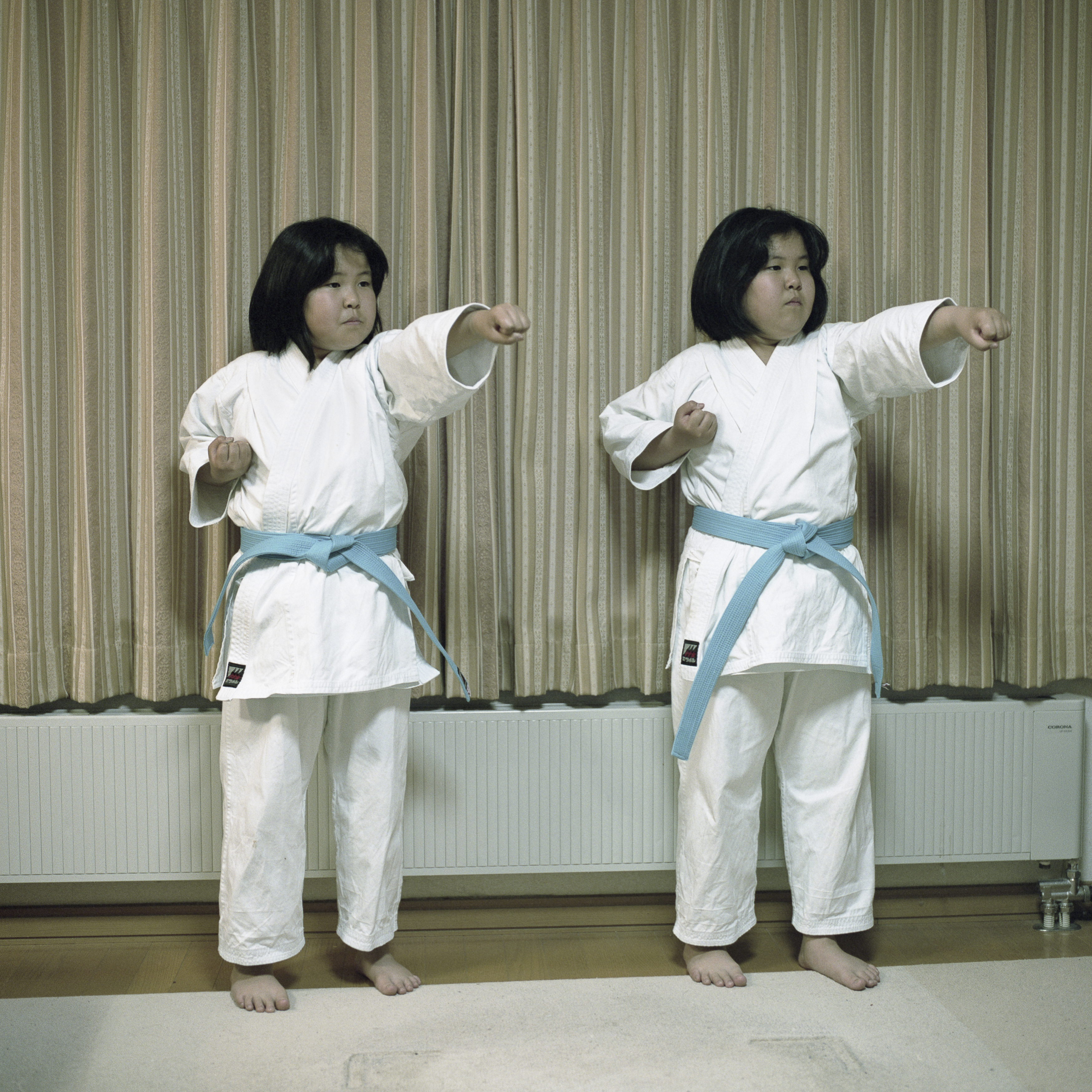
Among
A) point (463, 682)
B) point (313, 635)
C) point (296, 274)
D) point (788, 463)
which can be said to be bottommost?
point (463, 682)

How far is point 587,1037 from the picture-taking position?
1.64m

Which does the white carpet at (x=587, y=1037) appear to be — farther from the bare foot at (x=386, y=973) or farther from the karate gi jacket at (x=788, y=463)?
the karate gi jacket at (x=788, y=463)

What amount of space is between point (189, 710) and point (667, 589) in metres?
1.01

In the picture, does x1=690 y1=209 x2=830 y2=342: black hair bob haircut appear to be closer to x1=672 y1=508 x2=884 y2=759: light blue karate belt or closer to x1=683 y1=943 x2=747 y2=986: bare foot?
x1=672 y1=508 x2=884 y2=759: light blue karate belt

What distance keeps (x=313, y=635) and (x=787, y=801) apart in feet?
3.02

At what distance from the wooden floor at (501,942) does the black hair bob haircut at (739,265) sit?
1191 millimetres

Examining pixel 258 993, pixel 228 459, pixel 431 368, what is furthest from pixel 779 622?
pixel 258 993

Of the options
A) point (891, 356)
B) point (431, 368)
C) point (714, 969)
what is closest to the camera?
point (431, 368)

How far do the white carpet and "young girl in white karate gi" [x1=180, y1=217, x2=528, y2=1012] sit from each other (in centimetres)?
12

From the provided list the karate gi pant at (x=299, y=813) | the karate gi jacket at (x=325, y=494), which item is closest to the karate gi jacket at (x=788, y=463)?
the karate gi jacket at (x=325, y=494)

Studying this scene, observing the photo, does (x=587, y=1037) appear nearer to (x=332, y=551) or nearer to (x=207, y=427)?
(x=332, y=551)

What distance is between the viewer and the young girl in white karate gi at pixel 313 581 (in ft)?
5.48

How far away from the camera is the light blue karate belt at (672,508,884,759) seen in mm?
1746

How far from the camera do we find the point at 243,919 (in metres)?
1.72
